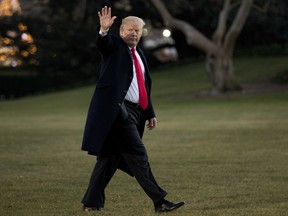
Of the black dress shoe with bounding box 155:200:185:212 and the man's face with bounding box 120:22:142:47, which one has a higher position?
the man's face with bounding box 120:22:142:47

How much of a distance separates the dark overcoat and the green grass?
34.4 inches

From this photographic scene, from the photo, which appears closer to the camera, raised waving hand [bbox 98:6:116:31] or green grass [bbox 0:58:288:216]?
raised waving hand [bbox 98:6:116:31]

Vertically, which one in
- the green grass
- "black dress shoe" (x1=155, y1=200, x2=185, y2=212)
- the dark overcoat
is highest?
the dark overcoat

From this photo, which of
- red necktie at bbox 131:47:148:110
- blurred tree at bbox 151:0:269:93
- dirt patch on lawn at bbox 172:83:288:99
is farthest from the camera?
dirt patch on lawn at bbox 172:83:288:99

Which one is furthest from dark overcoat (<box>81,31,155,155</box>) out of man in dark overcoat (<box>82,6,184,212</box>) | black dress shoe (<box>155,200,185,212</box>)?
black dress shoe (<box>155,200,185,212</box>)

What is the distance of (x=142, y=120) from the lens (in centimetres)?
871

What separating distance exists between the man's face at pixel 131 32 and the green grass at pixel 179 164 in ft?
5.82

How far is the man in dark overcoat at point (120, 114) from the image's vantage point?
26.9ft

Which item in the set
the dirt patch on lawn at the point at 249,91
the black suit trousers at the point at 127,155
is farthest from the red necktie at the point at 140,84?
the dirt patch on lawn at the point at 249,91

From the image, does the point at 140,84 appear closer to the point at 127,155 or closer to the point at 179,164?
the point at 127,155

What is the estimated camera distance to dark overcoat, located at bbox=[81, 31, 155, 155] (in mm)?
8180

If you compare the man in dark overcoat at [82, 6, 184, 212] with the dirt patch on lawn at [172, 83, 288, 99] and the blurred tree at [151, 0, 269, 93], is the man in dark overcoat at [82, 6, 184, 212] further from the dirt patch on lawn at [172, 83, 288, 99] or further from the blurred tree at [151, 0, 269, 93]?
the dirt patch on lawn at [172, 83, 288, 99]

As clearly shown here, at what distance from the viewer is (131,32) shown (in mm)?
8281

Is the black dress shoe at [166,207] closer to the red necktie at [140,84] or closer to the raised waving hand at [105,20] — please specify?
the red necktie at [140,84]
